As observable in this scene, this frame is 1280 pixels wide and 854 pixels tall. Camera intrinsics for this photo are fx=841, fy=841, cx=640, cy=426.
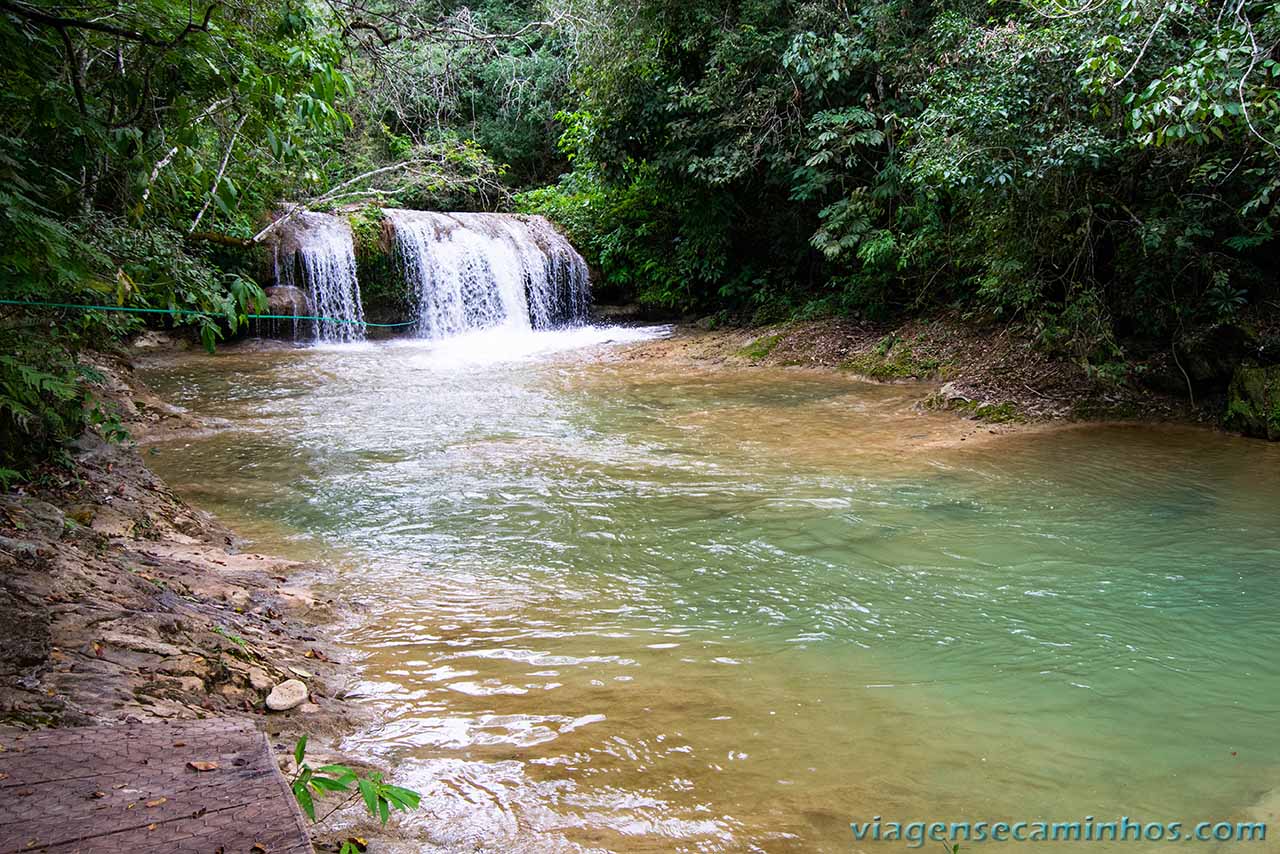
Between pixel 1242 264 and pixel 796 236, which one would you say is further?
pixel 796 236

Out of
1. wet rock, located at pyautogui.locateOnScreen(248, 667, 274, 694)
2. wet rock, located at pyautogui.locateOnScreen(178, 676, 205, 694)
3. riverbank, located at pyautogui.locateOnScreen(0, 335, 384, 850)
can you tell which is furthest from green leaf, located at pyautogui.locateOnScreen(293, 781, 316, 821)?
wet rock, located at pyautogui.locateOnScreen(248, 667, 274, 694)

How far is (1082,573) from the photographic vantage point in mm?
4648

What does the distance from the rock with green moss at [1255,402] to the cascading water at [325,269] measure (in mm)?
12506

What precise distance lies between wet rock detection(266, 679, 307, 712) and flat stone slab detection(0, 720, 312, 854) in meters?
0.86

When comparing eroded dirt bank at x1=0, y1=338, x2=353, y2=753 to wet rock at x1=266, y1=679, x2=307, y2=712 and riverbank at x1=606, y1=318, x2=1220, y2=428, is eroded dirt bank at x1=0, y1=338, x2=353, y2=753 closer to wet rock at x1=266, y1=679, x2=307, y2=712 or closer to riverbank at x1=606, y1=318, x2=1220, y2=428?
wet rock at x1=266, y1=679, x2=307, y2=712

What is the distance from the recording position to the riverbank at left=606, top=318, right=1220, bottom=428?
345 inches

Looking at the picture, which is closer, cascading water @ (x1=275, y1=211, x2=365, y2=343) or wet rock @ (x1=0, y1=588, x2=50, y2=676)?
wet rock @ (x1=0, y1=588, x2=50, y2=676)

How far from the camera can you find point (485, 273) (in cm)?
1611

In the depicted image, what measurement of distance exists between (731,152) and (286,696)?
11.3m

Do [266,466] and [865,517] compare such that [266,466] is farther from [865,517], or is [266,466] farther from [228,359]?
[228,359]

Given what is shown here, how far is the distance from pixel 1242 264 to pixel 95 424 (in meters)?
10.0

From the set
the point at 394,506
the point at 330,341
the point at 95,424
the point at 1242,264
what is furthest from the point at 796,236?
the point at 95,424

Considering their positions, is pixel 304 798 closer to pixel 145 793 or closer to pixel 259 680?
pixel 145 793

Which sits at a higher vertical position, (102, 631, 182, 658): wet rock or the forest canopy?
the forest canopy
